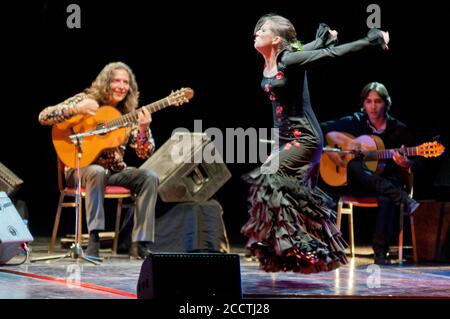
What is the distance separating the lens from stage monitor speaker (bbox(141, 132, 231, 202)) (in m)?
6.31

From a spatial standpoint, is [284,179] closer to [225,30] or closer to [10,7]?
[225,30]

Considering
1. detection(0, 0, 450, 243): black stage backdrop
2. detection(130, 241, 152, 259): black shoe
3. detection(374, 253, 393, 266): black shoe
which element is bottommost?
detection(374, 253, 393, 266): black shoe

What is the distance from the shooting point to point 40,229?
806 centimetres

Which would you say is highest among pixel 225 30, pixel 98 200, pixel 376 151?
pixel 225 30

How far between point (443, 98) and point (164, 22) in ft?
9.00

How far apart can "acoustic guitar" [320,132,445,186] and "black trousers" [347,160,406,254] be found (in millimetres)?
116

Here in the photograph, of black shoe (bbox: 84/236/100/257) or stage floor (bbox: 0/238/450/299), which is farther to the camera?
black shoe (bbox: 84/236/100/257)

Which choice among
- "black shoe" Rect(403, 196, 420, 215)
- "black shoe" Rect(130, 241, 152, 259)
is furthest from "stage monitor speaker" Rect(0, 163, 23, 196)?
"black shoe" Rect(403, 196, 420, 215)

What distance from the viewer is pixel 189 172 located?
637cm

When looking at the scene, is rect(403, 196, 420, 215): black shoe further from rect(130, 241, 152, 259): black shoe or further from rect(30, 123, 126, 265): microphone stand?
rect(30, 123, 126, 265): microphone stand

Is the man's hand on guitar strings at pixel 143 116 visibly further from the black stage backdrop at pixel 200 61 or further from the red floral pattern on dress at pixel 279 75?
the black stage backdrop at pixel 200 61

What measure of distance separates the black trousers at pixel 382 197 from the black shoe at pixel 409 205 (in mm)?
40

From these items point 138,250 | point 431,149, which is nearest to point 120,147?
point 138,250
